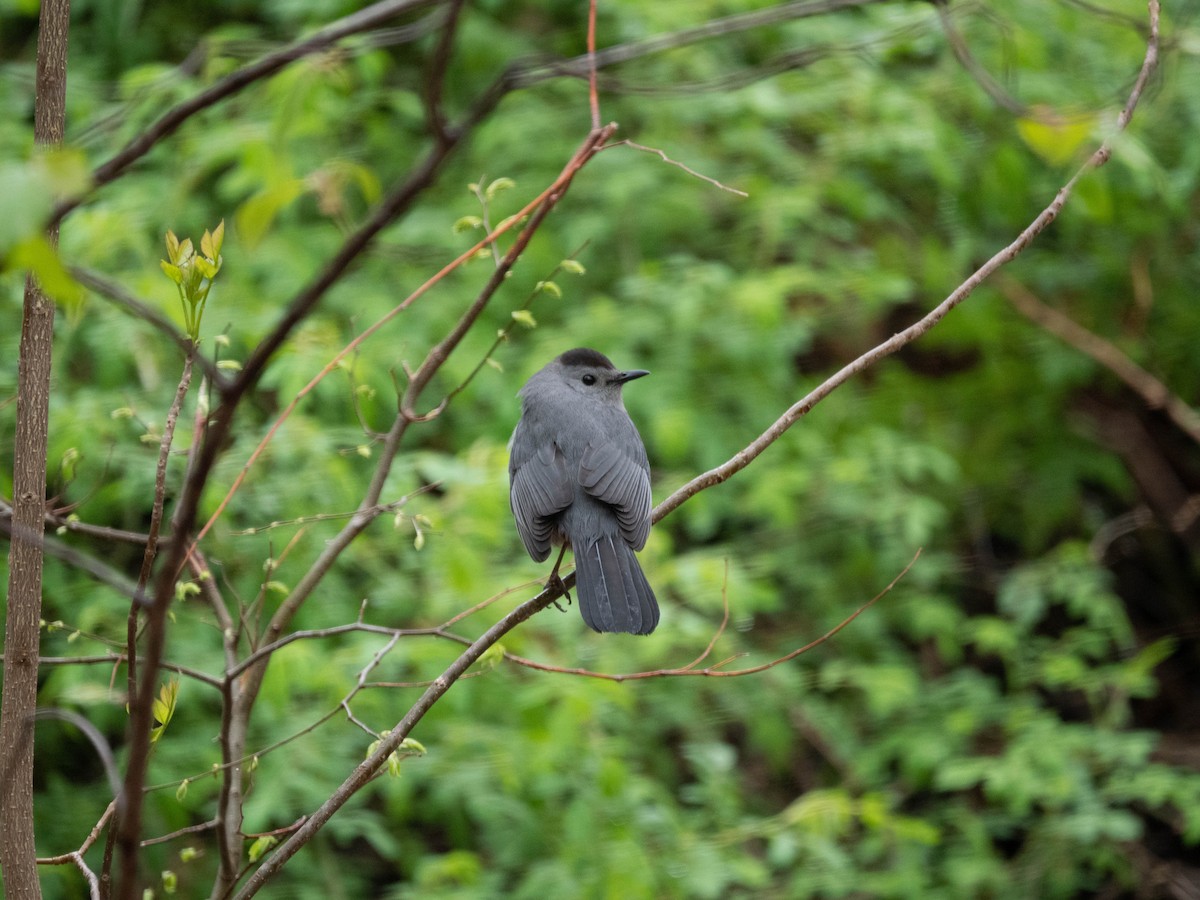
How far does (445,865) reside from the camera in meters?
3.56

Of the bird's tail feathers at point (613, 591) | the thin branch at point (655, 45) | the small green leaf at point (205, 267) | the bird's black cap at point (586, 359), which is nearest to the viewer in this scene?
the thin branch at point (655, 45)

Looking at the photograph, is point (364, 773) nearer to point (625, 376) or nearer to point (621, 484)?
point (621, 484)

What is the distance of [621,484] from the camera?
300 cm

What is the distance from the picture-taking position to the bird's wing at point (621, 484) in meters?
2.88

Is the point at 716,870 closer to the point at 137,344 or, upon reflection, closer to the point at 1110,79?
the point at 137,344

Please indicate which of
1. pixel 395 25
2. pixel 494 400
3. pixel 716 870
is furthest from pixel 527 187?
pixel 716 870

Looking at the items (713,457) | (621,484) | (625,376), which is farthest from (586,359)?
(713,457)

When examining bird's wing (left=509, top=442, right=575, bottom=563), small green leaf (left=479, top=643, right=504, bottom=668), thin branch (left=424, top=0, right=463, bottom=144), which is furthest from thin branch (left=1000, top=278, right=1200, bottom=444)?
thin branch (left=424, top=0, right=463, bottom=144)

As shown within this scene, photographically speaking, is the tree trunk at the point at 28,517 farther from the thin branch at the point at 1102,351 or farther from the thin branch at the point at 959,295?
the thin branch at the point at 1102,351

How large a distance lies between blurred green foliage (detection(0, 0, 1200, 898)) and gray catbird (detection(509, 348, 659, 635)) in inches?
17.1

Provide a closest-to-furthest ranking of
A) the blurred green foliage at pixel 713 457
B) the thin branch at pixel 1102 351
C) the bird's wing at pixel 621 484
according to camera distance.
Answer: the bird's wing at pixel 621 484, the blurred green foliage at pixel 713 457, the thin branch at pixel 1102 351

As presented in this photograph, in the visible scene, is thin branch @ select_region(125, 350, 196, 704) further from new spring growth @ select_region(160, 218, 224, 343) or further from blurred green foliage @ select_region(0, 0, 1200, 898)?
blurred green foliage @ select_region(0, 0, 1200, 898)

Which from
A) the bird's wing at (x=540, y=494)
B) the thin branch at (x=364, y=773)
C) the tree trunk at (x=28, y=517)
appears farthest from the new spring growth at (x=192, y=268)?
the bird's wing at (x=540, y=494)

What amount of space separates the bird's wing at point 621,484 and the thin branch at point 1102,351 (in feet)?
9.10
